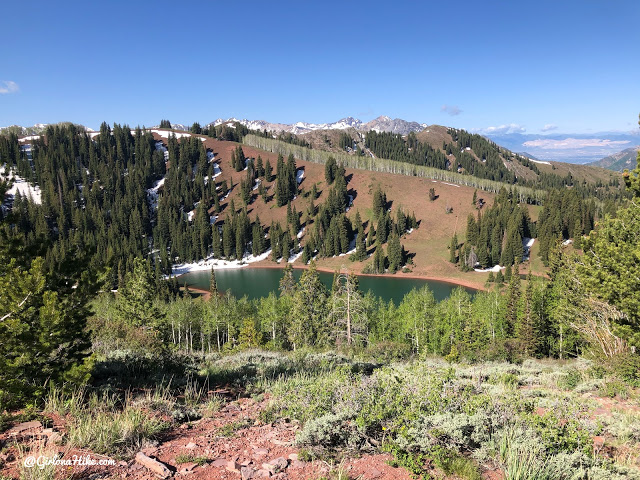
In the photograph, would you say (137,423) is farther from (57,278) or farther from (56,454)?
(57,278)

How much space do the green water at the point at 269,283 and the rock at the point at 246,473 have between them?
80260 mm

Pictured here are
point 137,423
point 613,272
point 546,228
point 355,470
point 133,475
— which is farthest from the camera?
point 546,228

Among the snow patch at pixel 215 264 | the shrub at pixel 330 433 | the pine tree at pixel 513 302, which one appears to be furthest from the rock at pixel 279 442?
the snow patch at pixel 215 264

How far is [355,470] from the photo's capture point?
570 centimetres

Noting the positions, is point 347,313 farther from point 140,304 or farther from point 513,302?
point 513,302

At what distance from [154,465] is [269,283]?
326 ft

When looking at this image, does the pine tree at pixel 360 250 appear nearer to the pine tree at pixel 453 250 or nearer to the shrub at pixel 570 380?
the pine tree at pixel 453 250

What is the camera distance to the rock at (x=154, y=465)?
5450mm

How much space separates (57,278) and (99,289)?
109 cm

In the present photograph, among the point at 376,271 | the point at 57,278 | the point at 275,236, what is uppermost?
the point at 57,278

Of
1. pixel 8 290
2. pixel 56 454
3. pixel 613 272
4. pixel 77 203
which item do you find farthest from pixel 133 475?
pixel 77 203

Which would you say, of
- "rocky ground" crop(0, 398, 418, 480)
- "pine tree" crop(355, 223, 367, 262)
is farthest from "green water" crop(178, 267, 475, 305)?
"rocky ground" crop(0, 398, 418, 480)

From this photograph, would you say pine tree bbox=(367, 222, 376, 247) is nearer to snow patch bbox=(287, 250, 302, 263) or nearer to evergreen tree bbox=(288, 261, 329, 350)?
snow patch bbox=(287, 250, 302, 263)

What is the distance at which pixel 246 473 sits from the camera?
18.2 feet
